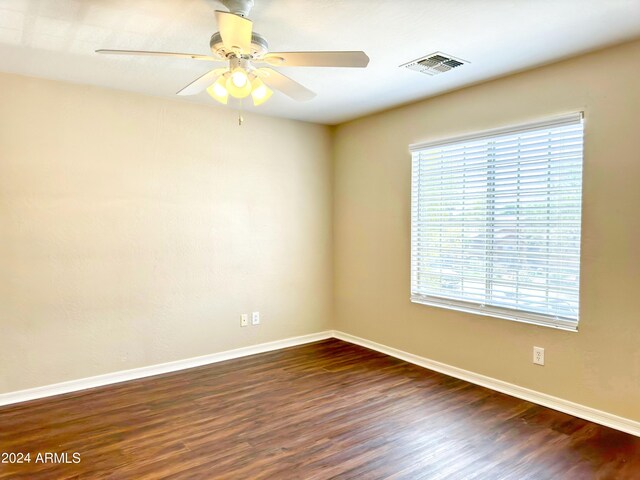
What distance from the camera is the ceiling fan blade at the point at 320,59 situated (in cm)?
194

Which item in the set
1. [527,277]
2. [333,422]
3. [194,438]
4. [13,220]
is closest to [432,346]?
[527,277]

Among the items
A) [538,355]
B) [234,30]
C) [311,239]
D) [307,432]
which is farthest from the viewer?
[311,239]

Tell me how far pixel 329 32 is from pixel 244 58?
59cm

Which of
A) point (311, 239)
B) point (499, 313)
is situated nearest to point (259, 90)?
point (499, 313)

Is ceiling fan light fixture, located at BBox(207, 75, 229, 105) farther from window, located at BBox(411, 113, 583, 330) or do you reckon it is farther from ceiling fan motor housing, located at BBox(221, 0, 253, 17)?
window, located at BBox(411, 113, 583, 330)

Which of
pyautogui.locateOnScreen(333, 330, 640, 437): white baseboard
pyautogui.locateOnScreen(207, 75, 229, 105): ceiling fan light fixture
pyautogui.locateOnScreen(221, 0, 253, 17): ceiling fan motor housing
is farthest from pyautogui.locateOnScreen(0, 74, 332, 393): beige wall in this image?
pyautogui.locateOnScreen(221, 0, 253, 17): ceiling fan motor housing

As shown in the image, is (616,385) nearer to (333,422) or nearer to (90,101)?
(333,422)

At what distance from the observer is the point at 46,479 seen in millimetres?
2129

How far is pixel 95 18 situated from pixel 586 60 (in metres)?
3.04

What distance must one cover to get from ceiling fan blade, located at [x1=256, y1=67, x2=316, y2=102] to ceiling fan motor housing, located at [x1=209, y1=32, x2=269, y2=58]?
0.09 meters

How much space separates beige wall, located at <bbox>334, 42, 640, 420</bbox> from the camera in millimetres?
2588

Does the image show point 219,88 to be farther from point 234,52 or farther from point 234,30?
point 234,30

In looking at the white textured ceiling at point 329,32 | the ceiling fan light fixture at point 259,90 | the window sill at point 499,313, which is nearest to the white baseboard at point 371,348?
the window sill at point 499,313

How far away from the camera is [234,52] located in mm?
2078
